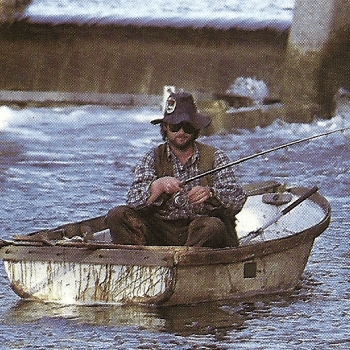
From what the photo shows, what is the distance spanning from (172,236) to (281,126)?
40.1 ft

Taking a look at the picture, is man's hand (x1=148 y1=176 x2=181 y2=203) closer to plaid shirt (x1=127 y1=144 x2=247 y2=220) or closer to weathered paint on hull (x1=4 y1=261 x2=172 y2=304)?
Result: plaid shirt (x1=127 y1=144 x2=247 y2=220)

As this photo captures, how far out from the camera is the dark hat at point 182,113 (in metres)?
6.86

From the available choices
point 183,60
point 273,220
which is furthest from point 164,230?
point 183,60

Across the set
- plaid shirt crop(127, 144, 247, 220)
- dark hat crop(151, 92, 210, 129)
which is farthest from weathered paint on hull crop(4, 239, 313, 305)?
dark hat crop(151, 92, 210, 129)

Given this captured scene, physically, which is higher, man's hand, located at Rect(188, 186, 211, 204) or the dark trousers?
man's hand, located at Rect(188, 186, 211, 204)

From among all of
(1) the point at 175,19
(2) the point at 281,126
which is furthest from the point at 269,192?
(1) the point at 175,19

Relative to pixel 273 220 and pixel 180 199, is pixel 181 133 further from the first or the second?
pixel 273 220

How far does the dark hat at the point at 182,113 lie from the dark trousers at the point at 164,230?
2.06 feet

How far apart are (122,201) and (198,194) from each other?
17.8 feet

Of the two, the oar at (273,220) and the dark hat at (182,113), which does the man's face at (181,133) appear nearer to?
the dark hat at (182,113)

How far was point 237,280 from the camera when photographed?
6.92 m

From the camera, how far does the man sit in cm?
682

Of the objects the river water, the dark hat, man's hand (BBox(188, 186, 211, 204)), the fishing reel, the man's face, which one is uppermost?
the dark hat

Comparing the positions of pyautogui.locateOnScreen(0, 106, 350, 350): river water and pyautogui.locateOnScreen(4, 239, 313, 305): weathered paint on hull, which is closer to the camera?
pyautogui.locateOnScreen(0, 106, 350, 350): river water
